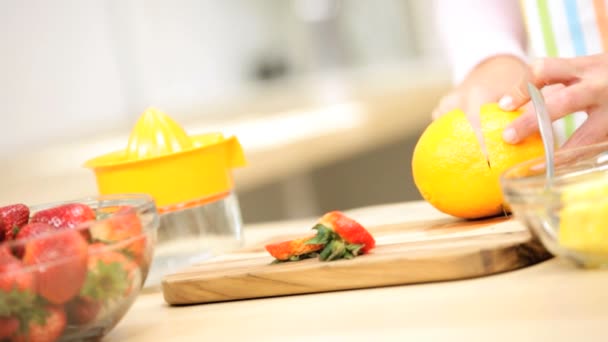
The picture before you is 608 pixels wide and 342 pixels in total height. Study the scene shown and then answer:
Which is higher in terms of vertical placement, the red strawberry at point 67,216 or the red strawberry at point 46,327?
the red strawberry at point 67,216

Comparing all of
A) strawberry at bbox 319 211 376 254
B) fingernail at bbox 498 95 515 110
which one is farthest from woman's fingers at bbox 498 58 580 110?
strawberry at bbox 319 211 376 254

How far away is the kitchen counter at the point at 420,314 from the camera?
593mm

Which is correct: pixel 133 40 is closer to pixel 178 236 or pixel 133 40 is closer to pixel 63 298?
pixel 178 236

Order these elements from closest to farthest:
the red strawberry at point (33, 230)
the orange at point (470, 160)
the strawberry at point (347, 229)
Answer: the red strawberry at point (33, 230) → the strawberry at point (347, 229) → the orange at point (470, 160)

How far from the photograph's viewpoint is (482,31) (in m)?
1.43

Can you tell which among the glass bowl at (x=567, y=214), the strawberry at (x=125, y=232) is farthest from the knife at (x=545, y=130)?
the strawberry at (x=125, y=232)

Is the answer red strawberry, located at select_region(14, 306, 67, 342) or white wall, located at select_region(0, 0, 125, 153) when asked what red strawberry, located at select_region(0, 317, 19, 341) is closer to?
red strawberry, located at select_region(14, 306, 67, 342)

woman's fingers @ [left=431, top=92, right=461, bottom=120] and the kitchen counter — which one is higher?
woman's fingers @ [left=431, top=92, right=461, bottom=120]

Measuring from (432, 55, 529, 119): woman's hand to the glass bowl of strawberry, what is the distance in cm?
57

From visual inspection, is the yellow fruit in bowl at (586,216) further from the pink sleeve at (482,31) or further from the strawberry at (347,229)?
the pink sleeve at (482,31)

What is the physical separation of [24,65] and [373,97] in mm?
1131

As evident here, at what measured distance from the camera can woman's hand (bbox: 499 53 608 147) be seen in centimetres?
94

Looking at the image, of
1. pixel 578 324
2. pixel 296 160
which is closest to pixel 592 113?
pixel 578 324

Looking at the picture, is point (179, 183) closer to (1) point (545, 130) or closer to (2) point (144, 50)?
(1) point (545, 130)
